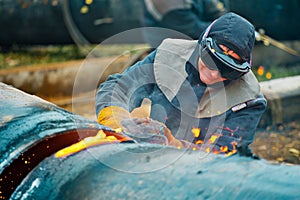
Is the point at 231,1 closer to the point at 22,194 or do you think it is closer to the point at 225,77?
the point at 225,77

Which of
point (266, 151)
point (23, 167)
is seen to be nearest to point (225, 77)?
point (23, 167)

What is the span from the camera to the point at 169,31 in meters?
7.72

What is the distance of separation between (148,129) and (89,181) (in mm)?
998

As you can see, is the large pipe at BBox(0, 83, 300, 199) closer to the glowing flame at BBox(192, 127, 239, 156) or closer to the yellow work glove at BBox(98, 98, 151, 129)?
the yellow work glove at BBox(98, 98, 151, 129)

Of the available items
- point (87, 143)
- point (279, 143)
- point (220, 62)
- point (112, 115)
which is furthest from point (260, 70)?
point (87, 143)

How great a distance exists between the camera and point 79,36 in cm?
923

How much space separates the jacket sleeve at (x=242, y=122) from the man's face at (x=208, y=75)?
231mm

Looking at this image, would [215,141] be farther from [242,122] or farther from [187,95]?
[187,95]

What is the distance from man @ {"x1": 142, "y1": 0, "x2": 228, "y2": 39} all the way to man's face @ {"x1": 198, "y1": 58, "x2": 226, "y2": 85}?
4340mm

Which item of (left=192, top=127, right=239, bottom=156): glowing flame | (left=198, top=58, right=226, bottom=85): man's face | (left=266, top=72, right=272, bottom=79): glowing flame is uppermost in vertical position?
(left=198, top=58, right=226, bottom=85): man's face

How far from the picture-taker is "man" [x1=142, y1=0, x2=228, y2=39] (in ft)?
25.1

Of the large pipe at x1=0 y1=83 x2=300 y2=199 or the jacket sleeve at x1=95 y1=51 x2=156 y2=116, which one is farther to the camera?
the jacket sleeve at x1=95 y1=51 x2=156 y2=116

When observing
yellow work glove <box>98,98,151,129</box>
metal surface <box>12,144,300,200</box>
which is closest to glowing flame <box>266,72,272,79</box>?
yellow work glove <box>98,98,151,129</box>

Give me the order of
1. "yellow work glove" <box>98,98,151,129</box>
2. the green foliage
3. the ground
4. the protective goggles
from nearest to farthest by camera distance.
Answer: "yellow work glove" <box>98,98,151,129</box>, the protective goggles, the ground, the green foliage
